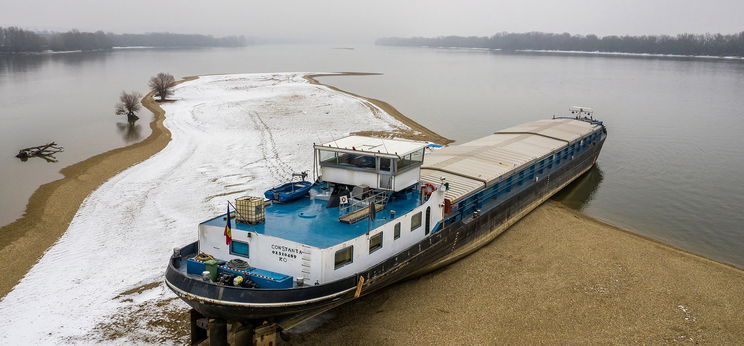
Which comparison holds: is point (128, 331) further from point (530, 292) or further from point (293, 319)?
point (530, 292)

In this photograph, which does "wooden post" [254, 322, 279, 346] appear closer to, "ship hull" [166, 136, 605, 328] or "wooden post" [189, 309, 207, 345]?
"ship hull" [166, 136, 605, 328]

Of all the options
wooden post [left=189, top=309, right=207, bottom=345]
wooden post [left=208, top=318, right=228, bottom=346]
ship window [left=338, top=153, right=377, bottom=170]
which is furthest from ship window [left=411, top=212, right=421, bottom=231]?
wooden post [left=189, top=309, right=207, bottom=345]

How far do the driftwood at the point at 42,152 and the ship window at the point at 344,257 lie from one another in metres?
28.5

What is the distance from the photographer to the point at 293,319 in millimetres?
12445

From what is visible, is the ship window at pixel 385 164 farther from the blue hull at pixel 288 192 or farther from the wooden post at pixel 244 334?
the wooden post at pixel 244 334

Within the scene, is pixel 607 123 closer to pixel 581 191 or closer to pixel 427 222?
pixel 581 191

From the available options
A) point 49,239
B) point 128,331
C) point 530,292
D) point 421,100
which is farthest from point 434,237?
point 421,100

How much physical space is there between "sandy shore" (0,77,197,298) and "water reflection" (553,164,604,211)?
23334 millimetres

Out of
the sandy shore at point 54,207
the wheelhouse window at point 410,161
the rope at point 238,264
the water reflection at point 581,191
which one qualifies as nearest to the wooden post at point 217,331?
the rope at point 238,264

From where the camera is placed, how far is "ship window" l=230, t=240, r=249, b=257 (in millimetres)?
12930

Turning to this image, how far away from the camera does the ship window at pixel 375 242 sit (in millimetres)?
13532

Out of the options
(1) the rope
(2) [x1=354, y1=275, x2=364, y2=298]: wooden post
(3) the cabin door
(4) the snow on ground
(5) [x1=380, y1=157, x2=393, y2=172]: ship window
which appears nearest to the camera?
(1) the rope

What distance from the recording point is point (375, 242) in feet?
45.0

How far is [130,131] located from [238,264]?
34.6m
